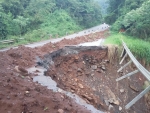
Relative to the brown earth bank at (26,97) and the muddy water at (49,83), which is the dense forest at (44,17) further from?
the brown earth bank at (26,97)

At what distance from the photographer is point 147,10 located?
16375 millimetres

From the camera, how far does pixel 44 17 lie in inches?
1238

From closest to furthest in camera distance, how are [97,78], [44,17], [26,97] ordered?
[26,97] → [97,78] → [44,17]

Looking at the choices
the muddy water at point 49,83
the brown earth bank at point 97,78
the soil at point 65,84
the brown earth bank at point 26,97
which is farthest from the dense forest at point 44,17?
the brown earth bank at point 26,97

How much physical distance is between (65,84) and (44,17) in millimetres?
22700

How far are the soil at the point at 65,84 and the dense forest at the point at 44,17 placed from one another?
376 inches

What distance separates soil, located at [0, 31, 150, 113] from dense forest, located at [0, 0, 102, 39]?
9.55 metres

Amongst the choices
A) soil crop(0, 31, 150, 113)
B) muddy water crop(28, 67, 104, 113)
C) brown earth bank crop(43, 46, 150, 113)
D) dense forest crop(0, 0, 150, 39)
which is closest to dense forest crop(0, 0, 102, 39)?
dense forest crop(0, 0, 150, 39)

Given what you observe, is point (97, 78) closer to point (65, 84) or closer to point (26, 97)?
point (65, 84)

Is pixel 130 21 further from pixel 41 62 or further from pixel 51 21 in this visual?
pixel 51 21

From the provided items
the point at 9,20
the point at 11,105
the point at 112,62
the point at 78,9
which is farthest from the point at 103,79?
the point at 78,9

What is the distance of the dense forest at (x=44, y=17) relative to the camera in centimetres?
2259

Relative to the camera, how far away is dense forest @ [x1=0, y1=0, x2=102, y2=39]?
22.6 meters

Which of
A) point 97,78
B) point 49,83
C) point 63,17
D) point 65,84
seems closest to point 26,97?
point 49,83
